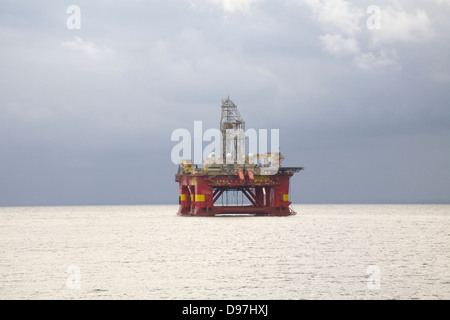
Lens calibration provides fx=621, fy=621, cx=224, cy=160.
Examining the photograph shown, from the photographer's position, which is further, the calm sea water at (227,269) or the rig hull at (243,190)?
the rig hull at (243,190)

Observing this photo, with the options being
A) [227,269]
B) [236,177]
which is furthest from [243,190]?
[227,269]

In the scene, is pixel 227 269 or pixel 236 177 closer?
pixel 227 269

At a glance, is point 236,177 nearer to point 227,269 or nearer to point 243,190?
point 243,190

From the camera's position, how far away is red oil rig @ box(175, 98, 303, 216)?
60.7 meters

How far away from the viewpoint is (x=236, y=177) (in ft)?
199

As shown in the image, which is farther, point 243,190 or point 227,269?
point 243,190

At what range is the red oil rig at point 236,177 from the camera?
60656 mm

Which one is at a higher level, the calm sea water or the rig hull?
the rig hull

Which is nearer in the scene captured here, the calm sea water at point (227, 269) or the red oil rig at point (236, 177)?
the calm sea water at point (227, 269)

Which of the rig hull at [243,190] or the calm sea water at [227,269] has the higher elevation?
the rig hull at [243,190]
